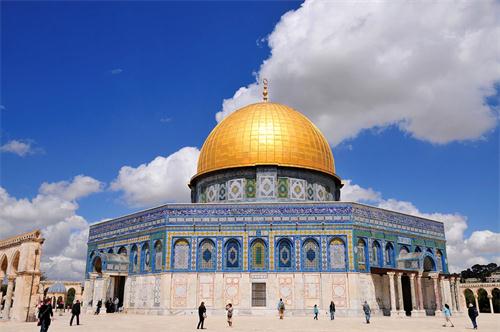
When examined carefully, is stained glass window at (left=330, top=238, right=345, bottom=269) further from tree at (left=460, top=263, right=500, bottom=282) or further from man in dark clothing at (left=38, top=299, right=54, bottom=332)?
tree at (left=460, top=263, right=500, bottom=282)

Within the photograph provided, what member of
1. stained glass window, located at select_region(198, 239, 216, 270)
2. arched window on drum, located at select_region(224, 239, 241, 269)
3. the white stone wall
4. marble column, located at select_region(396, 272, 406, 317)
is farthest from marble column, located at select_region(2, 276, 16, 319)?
marble column, located at select_region(396, 272, 406, 317)

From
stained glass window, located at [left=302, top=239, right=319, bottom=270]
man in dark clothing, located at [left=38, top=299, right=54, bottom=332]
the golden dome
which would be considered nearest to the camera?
man in dark clothing, located at [left=38, top=299, right=54, bottom=332]

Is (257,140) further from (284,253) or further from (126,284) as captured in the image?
(126,284)


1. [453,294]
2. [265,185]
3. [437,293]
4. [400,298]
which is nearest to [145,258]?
[265,185]

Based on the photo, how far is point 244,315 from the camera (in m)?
24.8

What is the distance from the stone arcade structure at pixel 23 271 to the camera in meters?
19.3

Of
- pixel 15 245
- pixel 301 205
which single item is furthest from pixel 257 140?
pixel 15 245

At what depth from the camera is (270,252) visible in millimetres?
25812

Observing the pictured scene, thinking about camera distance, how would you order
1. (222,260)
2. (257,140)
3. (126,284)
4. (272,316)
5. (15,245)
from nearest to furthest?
(15,245) → (272,316) → (222,260) → (126,284) → (257,140)

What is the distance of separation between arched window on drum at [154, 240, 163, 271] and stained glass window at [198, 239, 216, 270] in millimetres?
2158

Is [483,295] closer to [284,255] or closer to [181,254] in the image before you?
[284,255]

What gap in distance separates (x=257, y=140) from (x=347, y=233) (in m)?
8.56

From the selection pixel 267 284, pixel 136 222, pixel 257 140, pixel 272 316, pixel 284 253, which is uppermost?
pixel 257 140

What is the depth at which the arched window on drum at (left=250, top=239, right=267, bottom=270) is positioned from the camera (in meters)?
25.8
